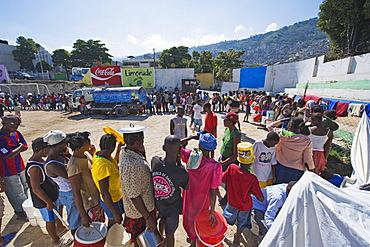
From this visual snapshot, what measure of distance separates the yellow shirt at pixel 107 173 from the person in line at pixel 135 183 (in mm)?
278

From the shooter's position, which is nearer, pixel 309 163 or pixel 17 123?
pixel 309 163

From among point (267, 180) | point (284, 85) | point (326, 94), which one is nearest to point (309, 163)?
point (267, 180)

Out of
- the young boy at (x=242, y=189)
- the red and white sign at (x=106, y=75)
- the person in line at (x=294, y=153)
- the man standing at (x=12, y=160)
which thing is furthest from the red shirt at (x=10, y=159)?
the red and white sign at (x=106, y=75)

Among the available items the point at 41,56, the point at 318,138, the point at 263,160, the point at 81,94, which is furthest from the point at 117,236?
the point at 41,56

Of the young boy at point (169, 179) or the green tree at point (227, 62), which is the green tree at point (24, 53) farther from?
the young boy at point (169, 179)

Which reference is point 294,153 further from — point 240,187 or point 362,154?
point 240,187

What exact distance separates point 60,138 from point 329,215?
8.62 ft

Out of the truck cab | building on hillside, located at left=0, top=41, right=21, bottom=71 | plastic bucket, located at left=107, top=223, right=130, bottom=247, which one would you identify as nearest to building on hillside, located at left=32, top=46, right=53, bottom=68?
building on hillside, located at left=0, top=41, right=21, bottom=71

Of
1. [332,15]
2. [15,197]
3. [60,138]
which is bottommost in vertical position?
[15,197]

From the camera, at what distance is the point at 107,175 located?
1.84 metres

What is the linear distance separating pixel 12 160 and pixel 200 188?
3.21 meters

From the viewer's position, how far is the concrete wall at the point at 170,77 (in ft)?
77.0

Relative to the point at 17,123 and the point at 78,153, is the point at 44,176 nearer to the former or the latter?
the point at 78,153

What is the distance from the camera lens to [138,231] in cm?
193
